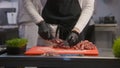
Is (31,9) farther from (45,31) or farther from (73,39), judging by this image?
(73,39)

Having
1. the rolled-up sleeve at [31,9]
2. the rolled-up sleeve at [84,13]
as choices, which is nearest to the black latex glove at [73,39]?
the rolled-up sleeve at [84,13]

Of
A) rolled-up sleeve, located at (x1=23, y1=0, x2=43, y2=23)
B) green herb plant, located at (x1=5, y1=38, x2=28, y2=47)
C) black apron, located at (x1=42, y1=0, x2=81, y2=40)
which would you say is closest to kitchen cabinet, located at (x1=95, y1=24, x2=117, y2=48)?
black apron, located at (x1=42, y1=0, x2=81, y2=40)

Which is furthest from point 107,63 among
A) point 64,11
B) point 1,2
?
point 1,2

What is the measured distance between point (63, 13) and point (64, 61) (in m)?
0.60

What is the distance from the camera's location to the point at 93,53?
3.80 ft

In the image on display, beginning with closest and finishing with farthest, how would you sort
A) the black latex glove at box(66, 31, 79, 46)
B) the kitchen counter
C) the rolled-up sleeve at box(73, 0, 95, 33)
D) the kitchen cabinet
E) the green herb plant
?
the kitchen counter → the green herb plant → the black latex glove at box(66, 31, 79, 46) → the rolled-up sleeve at box(73, 0, 95, 33) → the kitchen cabinet

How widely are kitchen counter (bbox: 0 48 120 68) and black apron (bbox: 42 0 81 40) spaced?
53 cm

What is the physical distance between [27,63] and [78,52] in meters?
0.24

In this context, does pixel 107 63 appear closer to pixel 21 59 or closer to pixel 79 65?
pixel 79 65

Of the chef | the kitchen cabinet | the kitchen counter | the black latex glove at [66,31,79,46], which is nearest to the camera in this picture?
the kitchen counter

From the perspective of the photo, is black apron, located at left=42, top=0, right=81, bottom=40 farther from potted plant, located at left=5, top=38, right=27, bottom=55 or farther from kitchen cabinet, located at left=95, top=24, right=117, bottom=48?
kitchen cabinet, located at left=95, top=24, right=117, bottom=48

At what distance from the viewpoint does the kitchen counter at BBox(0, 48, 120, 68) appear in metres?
1.05

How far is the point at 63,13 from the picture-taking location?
5.29 feet

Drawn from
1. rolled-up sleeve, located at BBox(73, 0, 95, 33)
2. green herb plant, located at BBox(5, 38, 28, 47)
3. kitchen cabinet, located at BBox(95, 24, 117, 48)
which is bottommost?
kitchen cabinet, located at BBox(95, 24, 117, 48)
